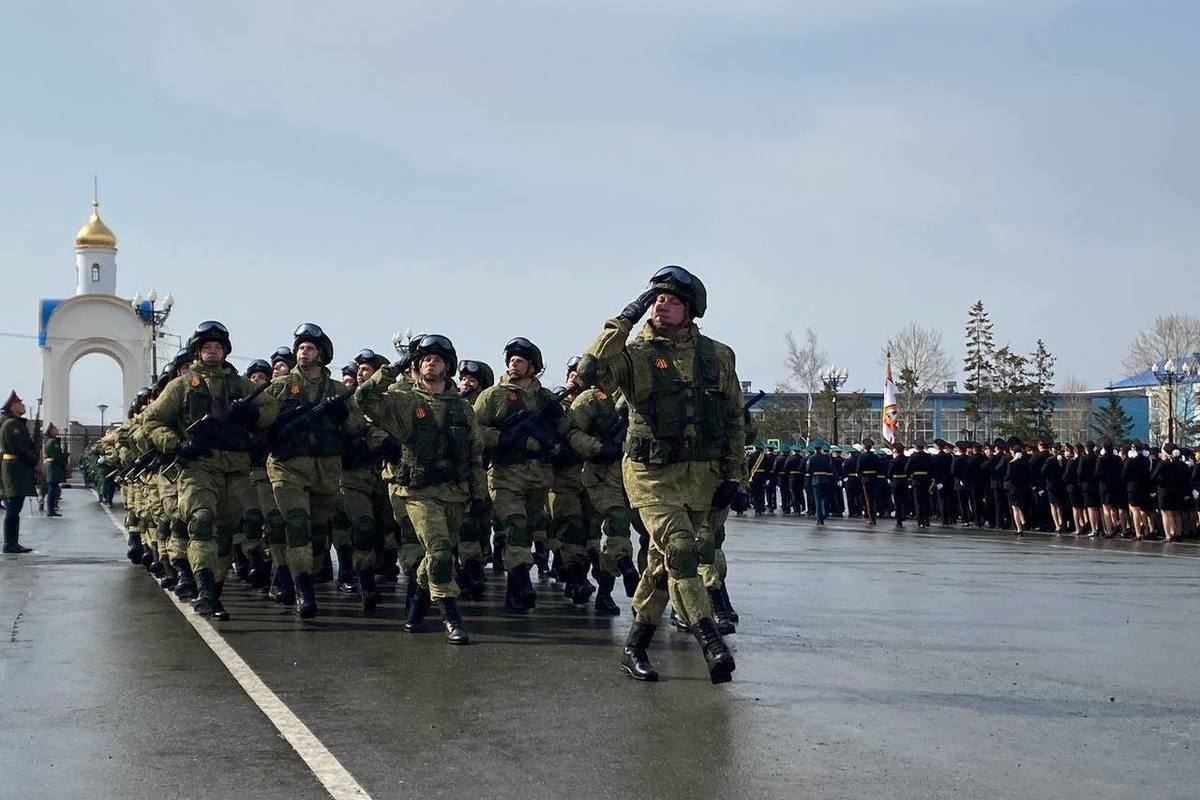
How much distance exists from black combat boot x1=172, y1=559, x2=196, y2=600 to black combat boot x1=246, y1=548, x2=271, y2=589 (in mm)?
718

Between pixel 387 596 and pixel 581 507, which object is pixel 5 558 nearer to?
pixel 387 596

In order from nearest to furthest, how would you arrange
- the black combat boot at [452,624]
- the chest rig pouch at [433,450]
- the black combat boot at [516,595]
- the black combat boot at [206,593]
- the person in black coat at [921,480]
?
1. the black combat boot at [452,624]
2. the chest rig pouch at [433,450]
3. the black combat boot at [206,593]
4. the black combat boot at [516,595]
5. the person in black coat at [921,480]

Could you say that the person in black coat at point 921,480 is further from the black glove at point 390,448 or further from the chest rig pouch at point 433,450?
the chest rig pouch at point 433,450

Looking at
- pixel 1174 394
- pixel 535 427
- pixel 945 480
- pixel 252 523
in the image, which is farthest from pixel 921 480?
pixel 1174 394

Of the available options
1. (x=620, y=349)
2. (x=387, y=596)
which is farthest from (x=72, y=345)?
(x=620, y=349)

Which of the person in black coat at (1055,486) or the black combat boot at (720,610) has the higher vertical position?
the person in black coat at (1055,486)

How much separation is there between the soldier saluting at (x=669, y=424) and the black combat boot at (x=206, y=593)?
4248 mm

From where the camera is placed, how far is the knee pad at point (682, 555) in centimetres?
742

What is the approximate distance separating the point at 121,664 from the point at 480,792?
4013mm

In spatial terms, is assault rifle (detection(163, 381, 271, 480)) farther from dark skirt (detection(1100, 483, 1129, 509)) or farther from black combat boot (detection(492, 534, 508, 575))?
dark skirt (detection(1100, 483, 1129, 509))

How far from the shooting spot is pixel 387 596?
12.5 meters

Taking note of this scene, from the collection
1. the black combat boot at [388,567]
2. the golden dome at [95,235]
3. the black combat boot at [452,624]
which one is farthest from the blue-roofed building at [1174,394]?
the golden dome at [95,235]

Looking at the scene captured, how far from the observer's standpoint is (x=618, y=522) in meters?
11.1

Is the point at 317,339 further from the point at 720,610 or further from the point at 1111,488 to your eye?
the point at 1111,488
